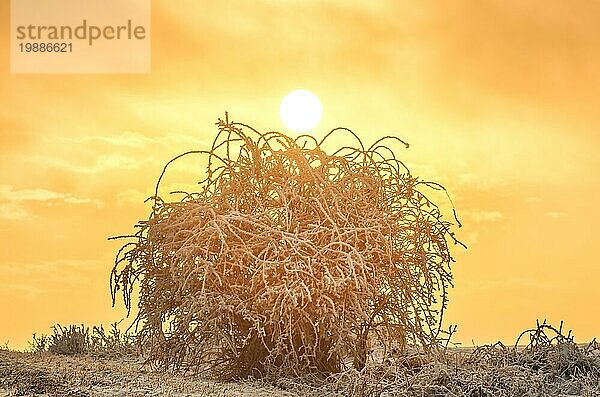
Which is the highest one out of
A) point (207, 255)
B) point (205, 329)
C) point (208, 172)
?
point (208, 172)

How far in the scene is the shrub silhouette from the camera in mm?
9867

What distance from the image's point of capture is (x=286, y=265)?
9789 millimetres

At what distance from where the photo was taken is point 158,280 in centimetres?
1065

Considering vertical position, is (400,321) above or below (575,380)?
above

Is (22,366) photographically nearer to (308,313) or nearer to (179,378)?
(179,378)

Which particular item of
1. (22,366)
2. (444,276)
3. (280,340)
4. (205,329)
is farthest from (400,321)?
(22,366)


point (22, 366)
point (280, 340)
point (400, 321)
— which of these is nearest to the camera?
point (280, 340)

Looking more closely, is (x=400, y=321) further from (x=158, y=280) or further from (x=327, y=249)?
(x=158, y=280)

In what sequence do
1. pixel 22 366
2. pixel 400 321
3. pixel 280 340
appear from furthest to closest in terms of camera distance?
pixel 22 366 < pixel 400 321 < pixel 280 340

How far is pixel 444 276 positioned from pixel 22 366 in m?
5.44

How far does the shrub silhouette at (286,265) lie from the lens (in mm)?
9867

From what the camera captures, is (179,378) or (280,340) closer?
(280,340)

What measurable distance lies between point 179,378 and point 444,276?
11.4 feet

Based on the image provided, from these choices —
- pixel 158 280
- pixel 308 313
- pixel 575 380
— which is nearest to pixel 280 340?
pixel 308 313
